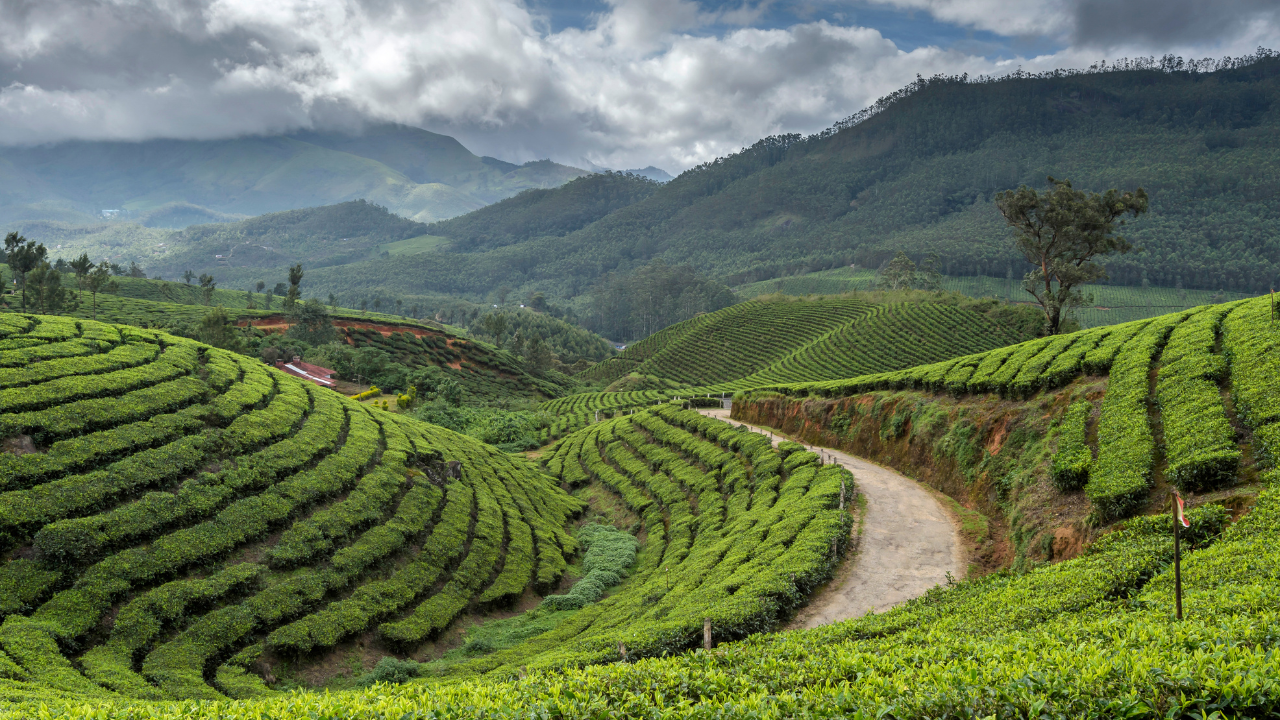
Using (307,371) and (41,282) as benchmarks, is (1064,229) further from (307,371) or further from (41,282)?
(41,282)

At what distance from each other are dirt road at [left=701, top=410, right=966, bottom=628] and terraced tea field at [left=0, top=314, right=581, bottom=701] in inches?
524

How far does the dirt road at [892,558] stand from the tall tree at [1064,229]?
3181 cm

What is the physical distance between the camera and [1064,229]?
4803 cm

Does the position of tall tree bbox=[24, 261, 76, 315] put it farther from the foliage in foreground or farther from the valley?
the foliage in foreground

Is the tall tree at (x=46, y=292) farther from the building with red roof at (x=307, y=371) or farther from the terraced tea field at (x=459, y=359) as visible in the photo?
the terraced tea field at (x=459, y=359)

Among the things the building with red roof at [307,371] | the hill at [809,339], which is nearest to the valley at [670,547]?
the building with red roof at [307,371]

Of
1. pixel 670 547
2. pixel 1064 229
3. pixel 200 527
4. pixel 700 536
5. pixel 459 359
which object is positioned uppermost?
pixel 1064 229

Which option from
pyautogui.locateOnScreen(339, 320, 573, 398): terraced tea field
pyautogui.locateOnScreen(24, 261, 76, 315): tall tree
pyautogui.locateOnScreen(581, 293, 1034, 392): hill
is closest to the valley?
pyautogui.locateOnScreen(581, 293, 1034, 392): hill

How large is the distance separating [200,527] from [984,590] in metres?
23.0

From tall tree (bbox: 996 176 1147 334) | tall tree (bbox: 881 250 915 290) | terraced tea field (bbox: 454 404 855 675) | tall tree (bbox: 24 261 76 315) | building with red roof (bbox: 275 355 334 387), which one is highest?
tall tree (bbox: 881 250 915 290)

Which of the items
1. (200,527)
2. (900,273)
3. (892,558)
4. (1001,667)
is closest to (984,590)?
(892,558)

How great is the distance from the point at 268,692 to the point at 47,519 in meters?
8.53

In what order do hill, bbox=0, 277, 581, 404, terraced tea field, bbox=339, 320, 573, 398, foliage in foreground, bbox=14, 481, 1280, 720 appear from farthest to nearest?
terraced tea field, bbox=339, 320, 573, 398 < hill, bbox=0, 277, 581, 404 < foliage in foreground, bbox=14, 481, 1280, 720

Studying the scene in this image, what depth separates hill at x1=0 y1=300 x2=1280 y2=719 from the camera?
7441 millimetres
